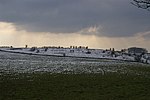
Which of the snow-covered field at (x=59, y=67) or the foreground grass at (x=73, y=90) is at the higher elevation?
the snow-covered field at (x=59, y=67)

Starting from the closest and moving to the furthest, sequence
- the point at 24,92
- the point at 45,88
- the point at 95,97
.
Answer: the point at 95,97 < the point at 24,92 < the point at 45,88

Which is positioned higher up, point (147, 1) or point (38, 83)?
point (147, 1)

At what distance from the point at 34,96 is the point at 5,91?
8.49 feet

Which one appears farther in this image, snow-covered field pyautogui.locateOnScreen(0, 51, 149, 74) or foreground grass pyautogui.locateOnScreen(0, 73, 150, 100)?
snow-covered field pyautogui.locateOnScreen(0, 51, 149, 74)

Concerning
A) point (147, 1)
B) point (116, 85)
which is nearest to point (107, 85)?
point (116, 85)

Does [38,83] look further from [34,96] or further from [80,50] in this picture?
[80,50]

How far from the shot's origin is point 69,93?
23703mm

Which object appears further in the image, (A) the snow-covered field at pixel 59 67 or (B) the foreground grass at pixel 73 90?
(A) the snow-covered field at pixel 59 67

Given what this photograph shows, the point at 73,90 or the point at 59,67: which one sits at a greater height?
the point at 59,67

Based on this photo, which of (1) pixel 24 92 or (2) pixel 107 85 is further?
(2) pixel 107 85

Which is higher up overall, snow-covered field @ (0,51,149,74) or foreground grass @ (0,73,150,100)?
snow-covered field @ (0,51,149,74)

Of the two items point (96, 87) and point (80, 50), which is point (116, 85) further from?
point (80, 50)

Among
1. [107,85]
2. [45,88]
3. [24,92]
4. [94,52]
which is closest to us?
[24,92]

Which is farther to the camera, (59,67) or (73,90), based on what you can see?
(59,67)
